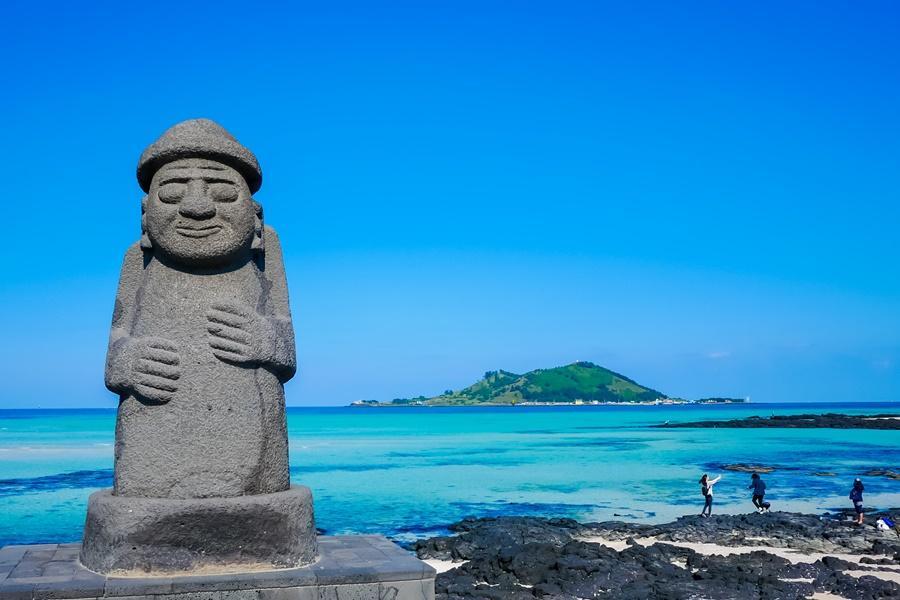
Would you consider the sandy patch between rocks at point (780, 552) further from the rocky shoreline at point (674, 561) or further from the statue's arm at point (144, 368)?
the statue's arm at point (144, 368)

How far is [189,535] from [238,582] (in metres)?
0.48

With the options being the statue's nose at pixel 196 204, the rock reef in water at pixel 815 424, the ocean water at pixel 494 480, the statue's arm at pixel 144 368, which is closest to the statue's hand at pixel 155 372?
the statue's arm at pixel 144 368

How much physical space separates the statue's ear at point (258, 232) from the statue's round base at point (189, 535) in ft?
5.78

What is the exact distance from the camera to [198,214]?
236 inches

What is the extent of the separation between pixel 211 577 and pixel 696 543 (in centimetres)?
1384

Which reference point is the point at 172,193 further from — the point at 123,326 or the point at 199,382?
the point at 199,382

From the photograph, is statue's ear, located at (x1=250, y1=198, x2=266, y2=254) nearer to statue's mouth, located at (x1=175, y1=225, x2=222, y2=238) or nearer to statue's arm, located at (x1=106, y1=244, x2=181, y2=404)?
statue's mouth, located at (x1=175, y1=225, x2=222, y2=238)

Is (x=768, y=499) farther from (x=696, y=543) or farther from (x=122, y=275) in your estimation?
(x=122, y=275)

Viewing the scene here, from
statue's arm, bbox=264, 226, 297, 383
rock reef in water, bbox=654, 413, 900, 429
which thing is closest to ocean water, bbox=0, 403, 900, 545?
statue's arm, bbox=264, 226, 297, 383

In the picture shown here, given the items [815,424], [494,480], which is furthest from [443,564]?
[815,424]

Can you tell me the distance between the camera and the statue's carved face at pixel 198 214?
600 centimetres

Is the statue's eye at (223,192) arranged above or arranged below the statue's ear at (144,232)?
above

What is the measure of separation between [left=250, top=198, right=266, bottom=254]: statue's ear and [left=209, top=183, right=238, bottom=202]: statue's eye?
6.7 inches

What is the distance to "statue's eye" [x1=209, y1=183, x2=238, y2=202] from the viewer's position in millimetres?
6105
